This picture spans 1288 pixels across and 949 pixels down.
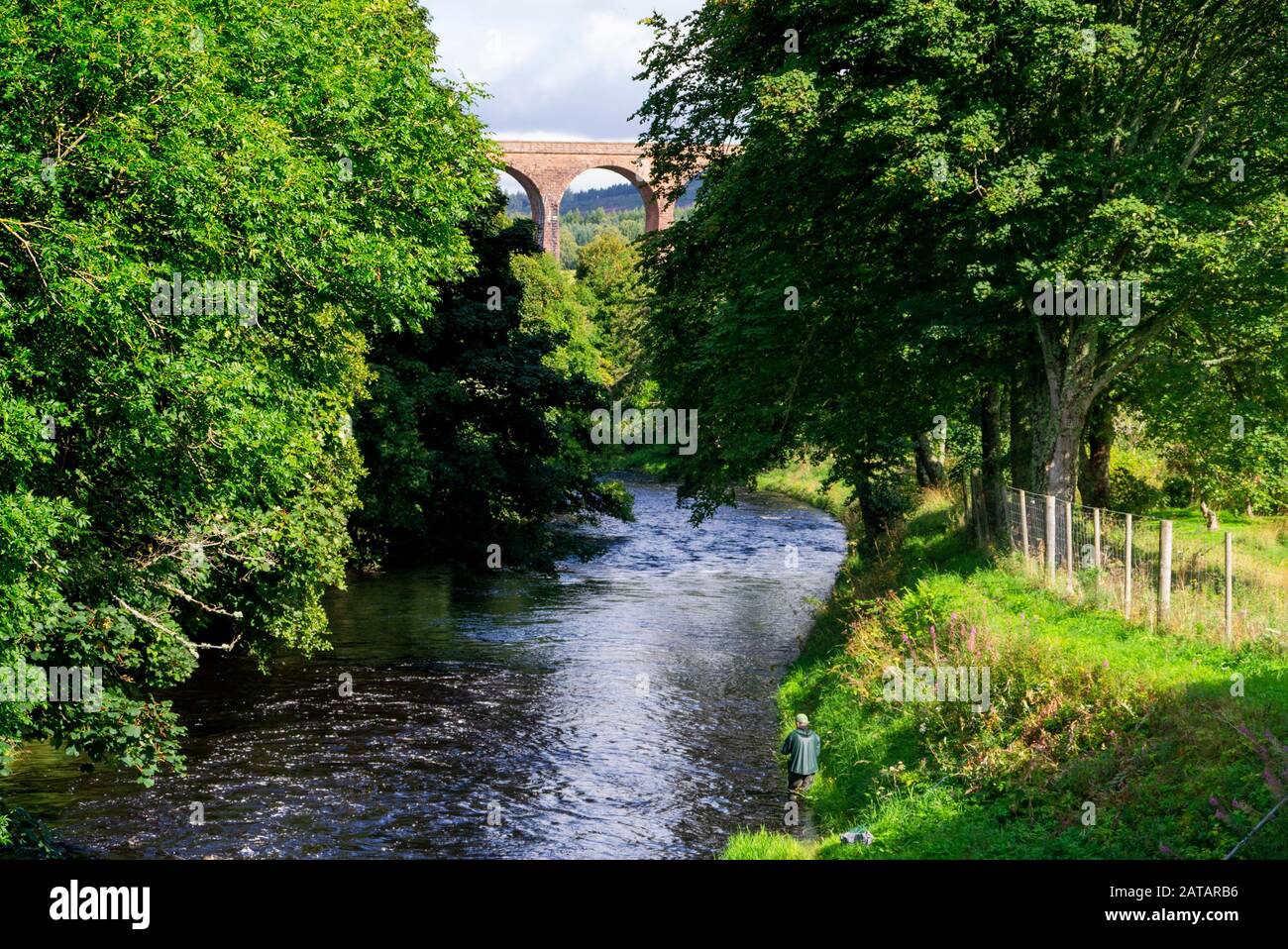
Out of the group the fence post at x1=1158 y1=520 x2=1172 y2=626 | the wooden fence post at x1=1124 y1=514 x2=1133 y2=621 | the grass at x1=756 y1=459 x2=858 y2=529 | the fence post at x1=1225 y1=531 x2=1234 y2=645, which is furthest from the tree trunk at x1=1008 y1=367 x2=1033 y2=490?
the grass at x1=756 y1=459 x2=858 y2=529

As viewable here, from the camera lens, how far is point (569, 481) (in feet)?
116

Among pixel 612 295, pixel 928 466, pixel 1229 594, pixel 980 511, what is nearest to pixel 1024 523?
pixel 980 511

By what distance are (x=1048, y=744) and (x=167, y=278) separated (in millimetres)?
11165

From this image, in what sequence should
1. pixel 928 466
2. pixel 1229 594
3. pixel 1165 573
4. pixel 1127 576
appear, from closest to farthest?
pixel 1229 594 < pixel 1165 573 < pixel 1127 576 < pixel 928 466

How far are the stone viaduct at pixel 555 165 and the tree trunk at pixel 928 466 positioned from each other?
8056 cm

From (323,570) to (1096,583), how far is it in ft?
41.4

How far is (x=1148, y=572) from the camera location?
58.6 ft

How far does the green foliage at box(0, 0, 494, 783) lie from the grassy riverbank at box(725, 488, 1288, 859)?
7.83 metres

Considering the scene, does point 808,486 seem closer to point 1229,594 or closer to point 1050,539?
point 1050,539

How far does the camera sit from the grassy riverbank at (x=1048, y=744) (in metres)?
12.2

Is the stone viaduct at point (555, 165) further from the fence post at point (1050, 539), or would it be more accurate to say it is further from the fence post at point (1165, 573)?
the fence post at point (1165, 573)

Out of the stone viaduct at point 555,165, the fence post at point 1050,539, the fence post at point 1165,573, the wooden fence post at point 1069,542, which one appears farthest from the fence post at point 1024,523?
the stone viaduct at point 555,165

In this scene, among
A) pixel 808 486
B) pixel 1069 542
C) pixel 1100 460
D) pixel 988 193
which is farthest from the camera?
pixel 808 486
